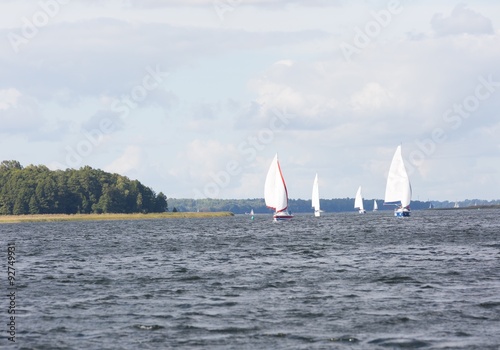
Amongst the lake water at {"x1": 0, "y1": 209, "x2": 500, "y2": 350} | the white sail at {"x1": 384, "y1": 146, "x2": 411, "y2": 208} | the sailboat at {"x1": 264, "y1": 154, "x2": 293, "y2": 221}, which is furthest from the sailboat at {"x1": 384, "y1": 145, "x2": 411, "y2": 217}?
the lake water at {"x1": 0, "y1": 209, "x2": 500, "y2": 350}

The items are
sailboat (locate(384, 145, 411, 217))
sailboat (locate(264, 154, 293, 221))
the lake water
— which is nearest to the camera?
the lake water

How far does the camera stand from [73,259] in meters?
70.0

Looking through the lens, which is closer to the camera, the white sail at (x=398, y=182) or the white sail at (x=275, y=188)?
the white sail at (x=275, y=188)

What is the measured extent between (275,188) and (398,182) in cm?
3324

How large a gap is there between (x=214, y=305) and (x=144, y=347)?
9427 millimetres

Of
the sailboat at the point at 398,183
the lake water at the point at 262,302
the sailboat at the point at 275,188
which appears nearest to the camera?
the lake water at the point at 262,302

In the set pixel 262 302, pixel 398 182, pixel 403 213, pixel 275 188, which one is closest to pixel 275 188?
pixel 275 188

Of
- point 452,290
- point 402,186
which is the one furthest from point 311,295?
point 402,186

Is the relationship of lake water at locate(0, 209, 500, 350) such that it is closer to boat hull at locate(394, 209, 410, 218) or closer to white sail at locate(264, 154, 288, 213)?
white sail at locate(264, 154, 288, 213)

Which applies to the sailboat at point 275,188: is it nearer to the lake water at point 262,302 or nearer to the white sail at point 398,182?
the white sail at point 398,182

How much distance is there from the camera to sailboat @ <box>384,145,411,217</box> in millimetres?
180875

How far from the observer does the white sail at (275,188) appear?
16212 cm

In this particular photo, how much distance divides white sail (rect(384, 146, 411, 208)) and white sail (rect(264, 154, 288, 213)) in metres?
28.9

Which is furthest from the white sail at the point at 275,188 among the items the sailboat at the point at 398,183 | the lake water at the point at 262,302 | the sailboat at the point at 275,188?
the lake water at the point at 262,302
